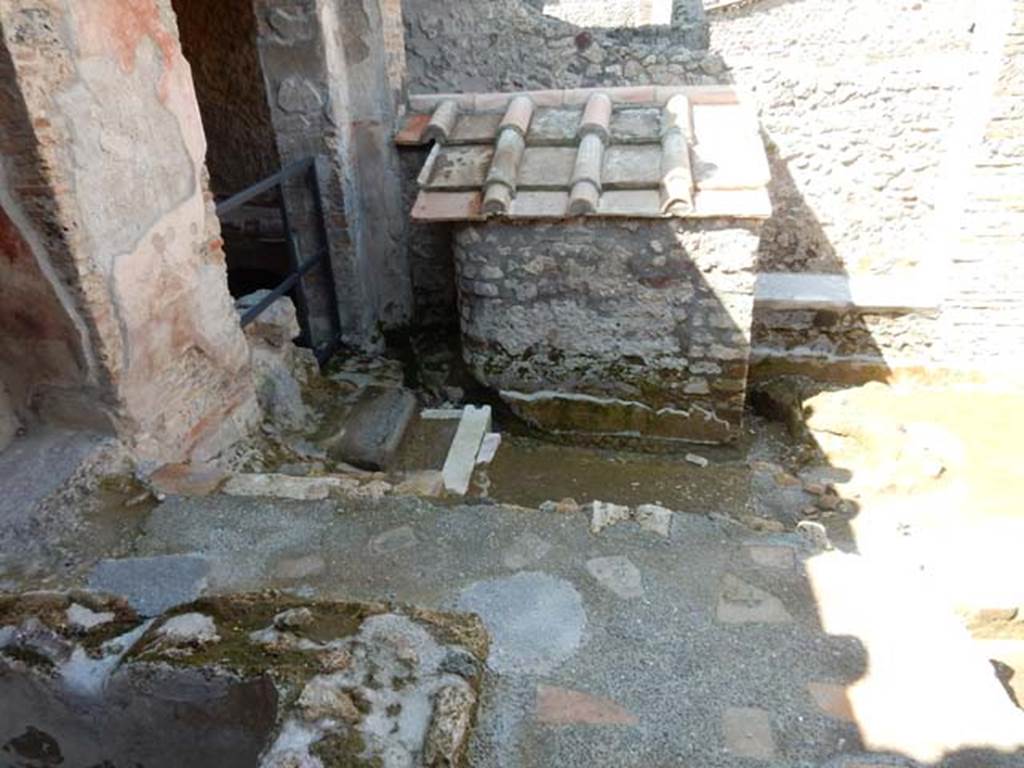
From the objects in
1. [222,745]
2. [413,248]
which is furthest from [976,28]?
[222,745]

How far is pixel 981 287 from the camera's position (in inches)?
184

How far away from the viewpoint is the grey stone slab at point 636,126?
4172 millimetres

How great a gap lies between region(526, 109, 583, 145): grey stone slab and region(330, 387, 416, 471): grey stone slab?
5.25 ft

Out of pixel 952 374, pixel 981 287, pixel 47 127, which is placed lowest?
pixel 952 374

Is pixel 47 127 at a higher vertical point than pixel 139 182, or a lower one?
higher

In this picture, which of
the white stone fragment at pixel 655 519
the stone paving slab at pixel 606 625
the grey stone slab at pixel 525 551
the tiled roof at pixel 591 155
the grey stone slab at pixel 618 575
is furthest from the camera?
the tiled roof at pixel 591 155

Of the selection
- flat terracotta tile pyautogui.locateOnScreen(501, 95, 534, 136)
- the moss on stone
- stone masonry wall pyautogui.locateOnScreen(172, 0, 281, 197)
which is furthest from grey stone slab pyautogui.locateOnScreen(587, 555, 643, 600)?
stone masonry wall pyautogui.locateOnScreen(172, 0, 281, 197)

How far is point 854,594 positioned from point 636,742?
81cm

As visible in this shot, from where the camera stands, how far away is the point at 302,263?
4.41 metres

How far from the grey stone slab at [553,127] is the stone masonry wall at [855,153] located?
6.42ft

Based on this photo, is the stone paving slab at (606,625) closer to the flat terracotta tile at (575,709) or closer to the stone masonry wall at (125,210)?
the flat terracotta tile at (575,709)

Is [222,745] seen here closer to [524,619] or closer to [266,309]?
[524,619]

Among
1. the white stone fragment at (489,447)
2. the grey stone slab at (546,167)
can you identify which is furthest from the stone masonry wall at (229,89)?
the white stone fragment at (489,447)

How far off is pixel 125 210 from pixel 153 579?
1.23 metres
